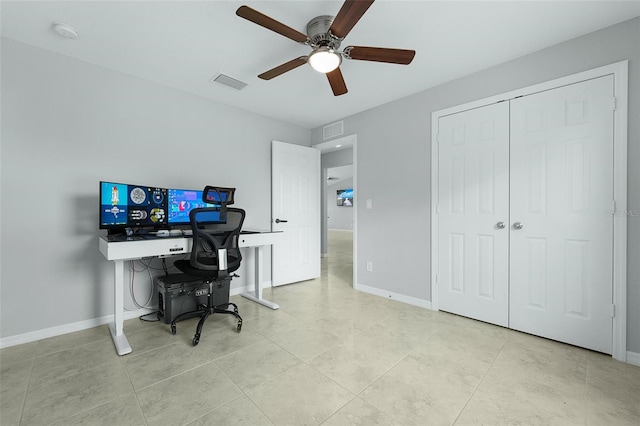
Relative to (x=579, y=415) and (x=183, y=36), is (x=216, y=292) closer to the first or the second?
(x=183, y=36)

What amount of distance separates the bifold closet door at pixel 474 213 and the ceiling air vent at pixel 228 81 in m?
2.24

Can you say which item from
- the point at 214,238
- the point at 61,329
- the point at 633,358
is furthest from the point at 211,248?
the point at 633,358

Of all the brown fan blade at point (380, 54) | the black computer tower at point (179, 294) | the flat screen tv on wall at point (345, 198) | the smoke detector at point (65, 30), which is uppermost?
the smoke detector at point (65, 30)

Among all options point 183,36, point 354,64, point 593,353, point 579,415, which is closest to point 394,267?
point 593,353

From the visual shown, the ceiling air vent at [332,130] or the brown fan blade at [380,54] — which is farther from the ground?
the ceiling air vent at [332,130]

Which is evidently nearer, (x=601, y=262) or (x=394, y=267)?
(x=601, y=262)

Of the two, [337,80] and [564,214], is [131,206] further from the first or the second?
[564,214]

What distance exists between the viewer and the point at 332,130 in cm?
406

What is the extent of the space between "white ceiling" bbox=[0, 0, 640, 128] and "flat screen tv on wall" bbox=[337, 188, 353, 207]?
9697mm

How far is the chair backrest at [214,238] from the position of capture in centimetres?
231

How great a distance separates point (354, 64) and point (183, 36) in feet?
4.81

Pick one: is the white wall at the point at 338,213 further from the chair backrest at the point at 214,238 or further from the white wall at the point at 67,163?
the chair backrest at the point at 214,238

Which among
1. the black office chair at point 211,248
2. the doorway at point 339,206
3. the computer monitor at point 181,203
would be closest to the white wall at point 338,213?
the doorway at point 339,206

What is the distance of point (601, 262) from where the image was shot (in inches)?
79.7
